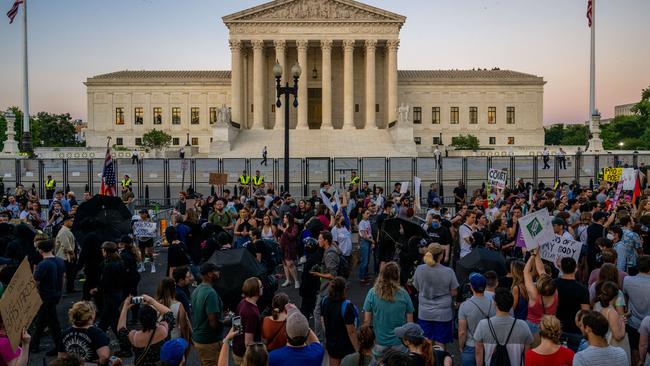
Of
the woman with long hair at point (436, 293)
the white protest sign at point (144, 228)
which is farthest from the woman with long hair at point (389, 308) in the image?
the white protest sign at point (144, 228)

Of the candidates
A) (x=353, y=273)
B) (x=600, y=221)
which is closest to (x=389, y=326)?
(x=600, y=221)

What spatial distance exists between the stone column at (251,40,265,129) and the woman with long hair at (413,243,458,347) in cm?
6417

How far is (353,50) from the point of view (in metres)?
75.6

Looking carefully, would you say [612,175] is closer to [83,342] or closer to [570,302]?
[570,302]

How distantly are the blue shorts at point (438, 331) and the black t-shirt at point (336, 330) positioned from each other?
1.58 m

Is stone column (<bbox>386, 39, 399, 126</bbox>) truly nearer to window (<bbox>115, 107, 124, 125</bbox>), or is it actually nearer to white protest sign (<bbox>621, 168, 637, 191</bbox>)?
window (<bbox>115, 107, 124, 125</bbox>)

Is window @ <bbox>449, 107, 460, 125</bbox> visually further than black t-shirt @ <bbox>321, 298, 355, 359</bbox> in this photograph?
Yes

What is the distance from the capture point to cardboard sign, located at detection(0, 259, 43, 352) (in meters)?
5.94

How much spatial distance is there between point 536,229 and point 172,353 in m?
5.82

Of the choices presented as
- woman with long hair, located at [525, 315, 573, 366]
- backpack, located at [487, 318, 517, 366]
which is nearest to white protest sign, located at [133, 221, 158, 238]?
backpack, located at [487, 318, 517, 366]

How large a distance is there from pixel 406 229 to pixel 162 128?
73.7 m

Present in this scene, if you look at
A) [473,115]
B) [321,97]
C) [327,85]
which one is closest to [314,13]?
[327,85]

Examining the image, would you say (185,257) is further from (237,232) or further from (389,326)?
(389,326)

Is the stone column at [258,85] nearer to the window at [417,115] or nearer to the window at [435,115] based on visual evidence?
the window at [417,115]
